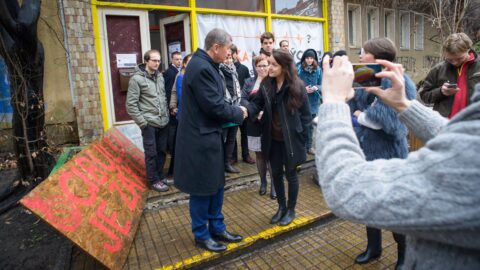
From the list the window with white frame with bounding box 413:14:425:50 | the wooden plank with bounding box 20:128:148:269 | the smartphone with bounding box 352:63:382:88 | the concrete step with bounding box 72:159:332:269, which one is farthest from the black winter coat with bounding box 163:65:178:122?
the window with white frame with bounding box 413:14:425:50

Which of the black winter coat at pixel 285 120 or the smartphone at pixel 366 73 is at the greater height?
the smartphone at pixel 366 73

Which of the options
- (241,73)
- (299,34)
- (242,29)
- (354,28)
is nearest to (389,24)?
(354,28)

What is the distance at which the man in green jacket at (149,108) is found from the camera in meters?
4.59

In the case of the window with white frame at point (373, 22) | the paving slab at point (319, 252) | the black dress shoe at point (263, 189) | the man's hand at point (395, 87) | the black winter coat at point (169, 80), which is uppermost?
the window with white frame at point (373, 22)

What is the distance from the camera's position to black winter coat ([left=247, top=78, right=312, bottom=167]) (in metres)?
3.63

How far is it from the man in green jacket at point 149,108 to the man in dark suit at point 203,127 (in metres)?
1.56

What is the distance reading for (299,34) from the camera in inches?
336

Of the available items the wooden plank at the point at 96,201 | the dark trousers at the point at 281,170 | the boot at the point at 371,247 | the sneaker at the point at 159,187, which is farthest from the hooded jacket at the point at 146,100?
the boot at the point at 371,247

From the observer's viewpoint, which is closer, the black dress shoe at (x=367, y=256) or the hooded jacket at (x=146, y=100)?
the black dress shoe at (x=367, y=256)

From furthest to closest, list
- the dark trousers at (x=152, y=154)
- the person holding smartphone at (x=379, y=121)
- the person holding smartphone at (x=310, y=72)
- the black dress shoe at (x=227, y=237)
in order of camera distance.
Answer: the person holding smartphone at (x=310, y=72), the dark trousers at (x=152, y=154), the black dress shoe at (x=227, y=237), the person holding smartphone at (x=379, y=121)

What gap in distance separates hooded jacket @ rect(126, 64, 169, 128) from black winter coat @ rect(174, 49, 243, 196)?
1.66m

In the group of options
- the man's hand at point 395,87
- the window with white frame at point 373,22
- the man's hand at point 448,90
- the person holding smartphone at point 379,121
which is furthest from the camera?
the window with white frame at point 373,22

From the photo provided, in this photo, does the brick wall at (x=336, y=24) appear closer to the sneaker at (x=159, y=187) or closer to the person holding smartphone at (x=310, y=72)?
the person holding smartphone at (x=310, y=72)

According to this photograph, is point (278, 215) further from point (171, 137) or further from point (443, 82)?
point (443, 82)
